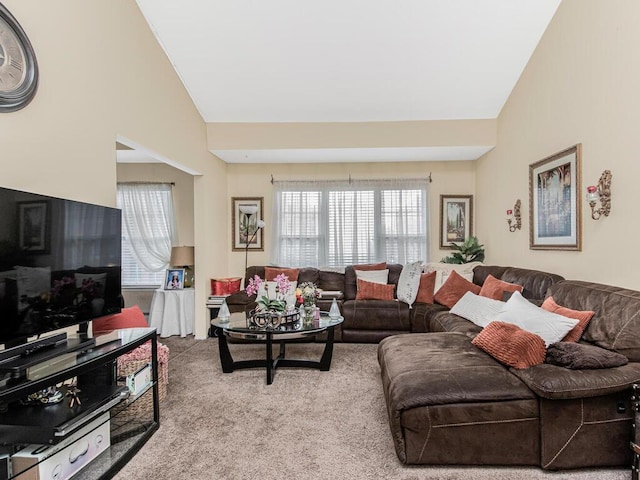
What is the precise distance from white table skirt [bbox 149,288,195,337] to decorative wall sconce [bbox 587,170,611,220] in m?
4.45

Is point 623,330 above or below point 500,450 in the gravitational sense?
above

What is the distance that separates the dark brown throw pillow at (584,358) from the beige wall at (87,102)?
314 cm

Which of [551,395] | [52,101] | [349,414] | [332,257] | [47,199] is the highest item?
[52,101]

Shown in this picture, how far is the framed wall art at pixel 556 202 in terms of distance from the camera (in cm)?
315

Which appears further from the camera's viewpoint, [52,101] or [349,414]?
[349,414]

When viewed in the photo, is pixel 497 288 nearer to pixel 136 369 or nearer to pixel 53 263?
pixel 136 369

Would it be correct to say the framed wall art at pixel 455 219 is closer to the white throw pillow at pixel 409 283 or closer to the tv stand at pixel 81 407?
the white throw pillow at pixel 409 283

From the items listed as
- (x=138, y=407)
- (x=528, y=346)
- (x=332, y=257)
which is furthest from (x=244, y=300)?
(x=528, y=346)

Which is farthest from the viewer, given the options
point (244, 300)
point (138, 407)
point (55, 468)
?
point (244, 300)

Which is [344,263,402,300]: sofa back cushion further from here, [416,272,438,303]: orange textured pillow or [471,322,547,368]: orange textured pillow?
[471,322,547,368]: orange textured pillow

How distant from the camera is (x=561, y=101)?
132 inches

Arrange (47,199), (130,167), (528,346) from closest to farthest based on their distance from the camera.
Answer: (47,199) < (528,346) < (130,167)

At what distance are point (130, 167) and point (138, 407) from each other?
402cm

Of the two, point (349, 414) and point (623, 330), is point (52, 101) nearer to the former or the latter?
point (349, 414)
